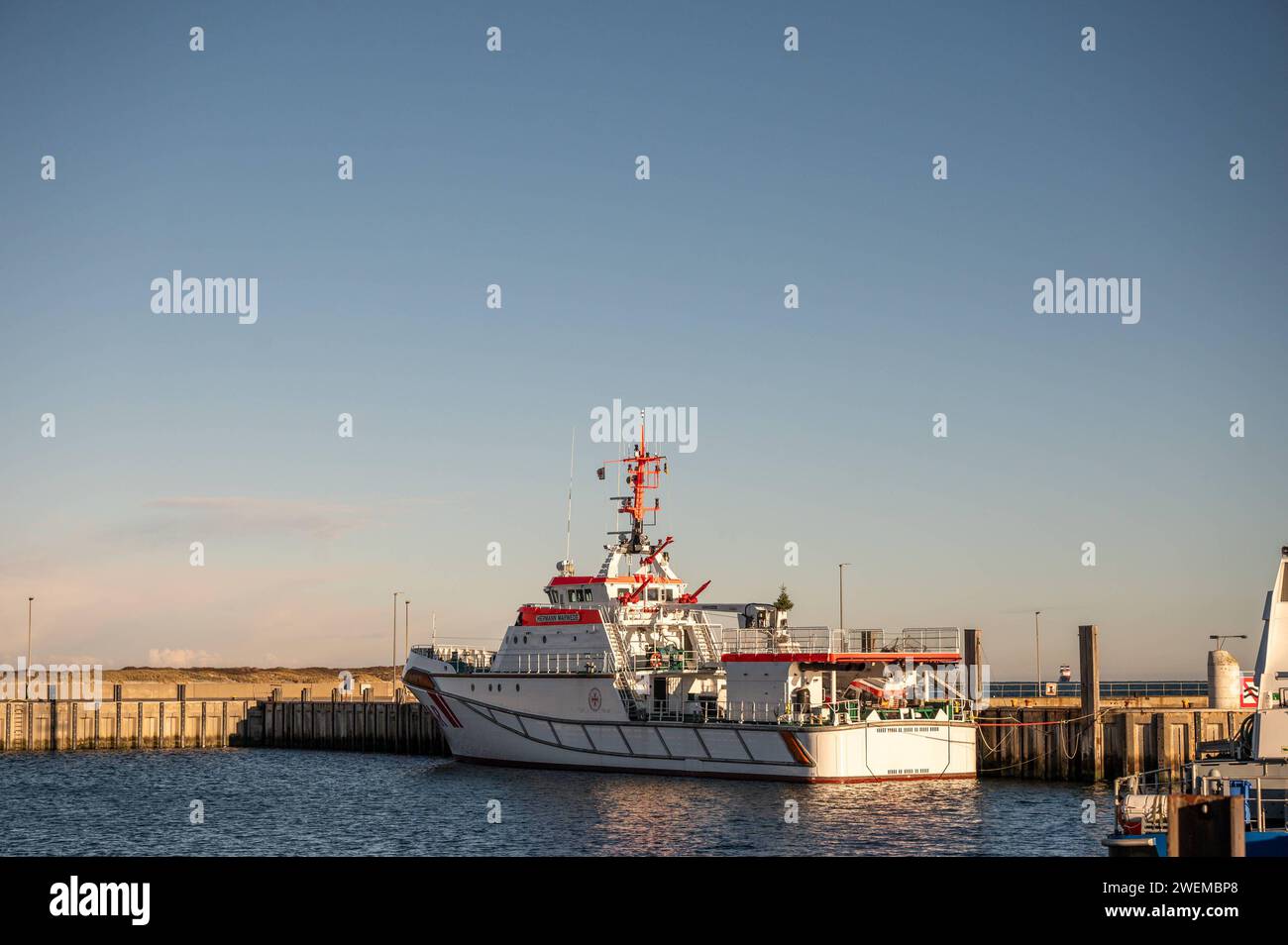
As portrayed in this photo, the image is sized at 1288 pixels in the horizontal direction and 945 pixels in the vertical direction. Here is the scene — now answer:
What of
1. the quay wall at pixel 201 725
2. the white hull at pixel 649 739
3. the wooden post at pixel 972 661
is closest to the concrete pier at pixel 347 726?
the quay wall at pixel 201 725

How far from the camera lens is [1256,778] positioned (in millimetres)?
22188

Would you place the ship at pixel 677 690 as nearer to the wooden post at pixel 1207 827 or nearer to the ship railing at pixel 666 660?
the ship railing at pixel 666 660

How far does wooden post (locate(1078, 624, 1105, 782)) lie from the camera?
42094 millimetres

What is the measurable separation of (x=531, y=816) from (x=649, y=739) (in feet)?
33.6

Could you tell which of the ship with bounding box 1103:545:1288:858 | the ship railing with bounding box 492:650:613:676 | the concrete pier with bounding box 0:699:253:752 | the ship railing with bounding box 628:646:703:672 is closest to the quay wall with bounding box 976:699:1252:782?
the ship railing with bounding box 628:646:703:672

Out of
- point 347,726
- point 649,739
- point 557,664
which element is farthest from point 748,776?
point 347,726

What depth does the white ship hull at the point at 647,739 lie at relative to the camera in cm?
4069

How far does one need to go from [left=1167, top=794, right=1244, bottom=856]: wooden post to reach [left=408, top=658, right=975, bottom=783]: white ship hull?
29.1 meters

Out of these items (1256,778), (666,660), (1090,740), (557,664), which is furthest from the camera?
(557,664)

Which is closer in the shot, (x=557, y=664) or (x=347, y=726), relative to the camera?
(x=557, y=664)

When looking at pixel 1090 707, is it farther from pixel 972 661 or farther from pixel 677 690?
pixel 677 690
